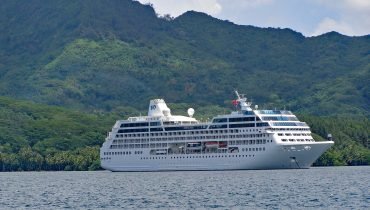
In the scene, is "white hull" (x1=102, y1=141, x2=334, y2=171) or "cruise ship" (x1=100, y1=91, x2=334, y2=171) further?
"cruise ship" (x1=100, y1=91, x2=334, y2=171)

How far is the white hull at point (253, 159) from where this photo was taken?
6978 inches

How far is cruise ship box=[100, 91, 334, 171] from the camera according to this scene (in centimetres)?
17812

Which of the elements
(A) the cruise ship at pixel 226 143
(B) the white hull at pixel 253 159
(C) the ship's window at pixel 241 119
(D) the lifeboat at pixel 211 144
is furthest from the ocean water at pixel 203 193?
(D) the lifeboat at pixel 211 144

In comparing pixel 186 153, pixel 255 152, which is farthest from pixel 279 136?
pixel 186 153

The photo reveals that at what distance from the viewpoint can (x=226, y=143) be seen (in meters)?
184

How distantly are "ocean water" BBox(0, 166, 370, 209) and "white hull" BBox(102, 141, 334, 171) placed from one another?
22.9m

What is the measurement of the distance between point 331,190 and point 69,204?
33.5m

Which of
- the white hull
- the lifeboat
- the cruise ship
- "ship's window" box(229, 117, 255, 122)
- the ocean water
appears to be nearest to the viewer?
the ocean water

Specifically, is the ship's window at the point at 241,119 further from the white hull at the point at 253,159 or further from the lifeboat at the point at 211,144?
the white hull at the point at 253,159

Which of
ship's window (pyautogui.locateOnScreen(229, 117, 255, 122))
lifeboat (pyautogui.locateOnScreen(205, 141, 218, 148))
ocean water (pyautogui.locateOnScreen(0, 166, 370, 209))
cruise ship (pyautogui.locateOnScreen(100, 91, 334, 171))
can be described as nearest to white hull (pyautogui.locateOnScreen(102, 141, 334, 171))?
cruise ship (pyautogui.locateOnScreen(100, 91, 334, 171))

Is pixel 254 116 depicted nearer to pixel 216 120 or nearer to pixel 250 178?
pixel 216 120

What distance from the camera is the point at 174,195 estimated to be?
377 feet

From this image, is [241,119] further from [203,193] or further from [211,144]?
[203,193]

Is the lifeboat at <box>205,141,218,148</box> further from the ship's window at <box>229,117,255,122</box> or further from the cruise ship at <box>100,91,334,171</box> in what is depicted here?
the ship's window at <box>229,117,255,122</box>
